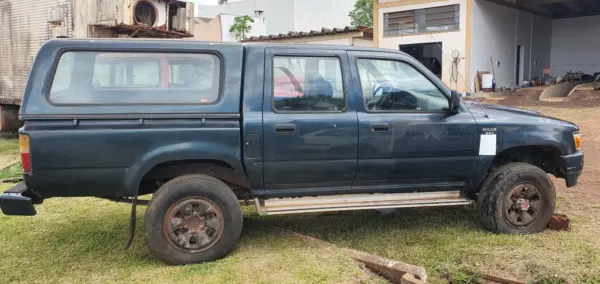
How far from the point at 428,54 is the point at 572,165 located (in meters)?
14.6

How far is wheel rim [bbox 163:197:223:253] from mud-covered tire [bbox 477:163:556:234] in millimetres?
2395

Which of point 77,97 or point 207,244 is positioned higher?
point 77,97

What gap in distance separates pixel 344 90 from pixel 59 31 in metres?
7.69

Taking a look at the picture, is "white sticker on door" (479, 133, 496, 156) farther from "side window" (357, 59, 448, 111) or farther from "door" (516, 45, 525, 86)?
"door" (516, 45, 525, 86)

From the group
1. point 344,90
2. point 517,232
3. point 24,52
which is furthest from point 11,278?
point 24,52

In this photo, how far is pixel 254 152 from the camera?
4145mm

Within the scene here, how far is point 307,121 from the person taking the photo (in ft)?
13.8

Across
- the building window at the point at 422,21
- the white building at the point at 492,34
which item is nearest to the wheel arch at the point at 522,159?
the white building at the point at 492,34

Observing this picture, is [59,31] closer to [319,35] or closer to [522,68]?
[319,35]

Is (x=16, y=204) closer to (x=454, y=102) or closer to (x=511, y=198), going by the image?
(x=454, y=102)

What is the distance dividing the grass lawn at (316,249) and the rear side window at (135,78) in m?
1.34

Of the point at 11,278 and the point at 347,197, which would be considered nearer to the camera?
the point at 11,278

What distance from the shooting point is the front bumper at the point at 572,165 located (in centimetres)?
474

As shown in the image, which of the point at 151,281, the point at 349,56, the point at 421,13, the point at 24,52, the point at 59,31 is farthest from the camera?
the point at 421,13
